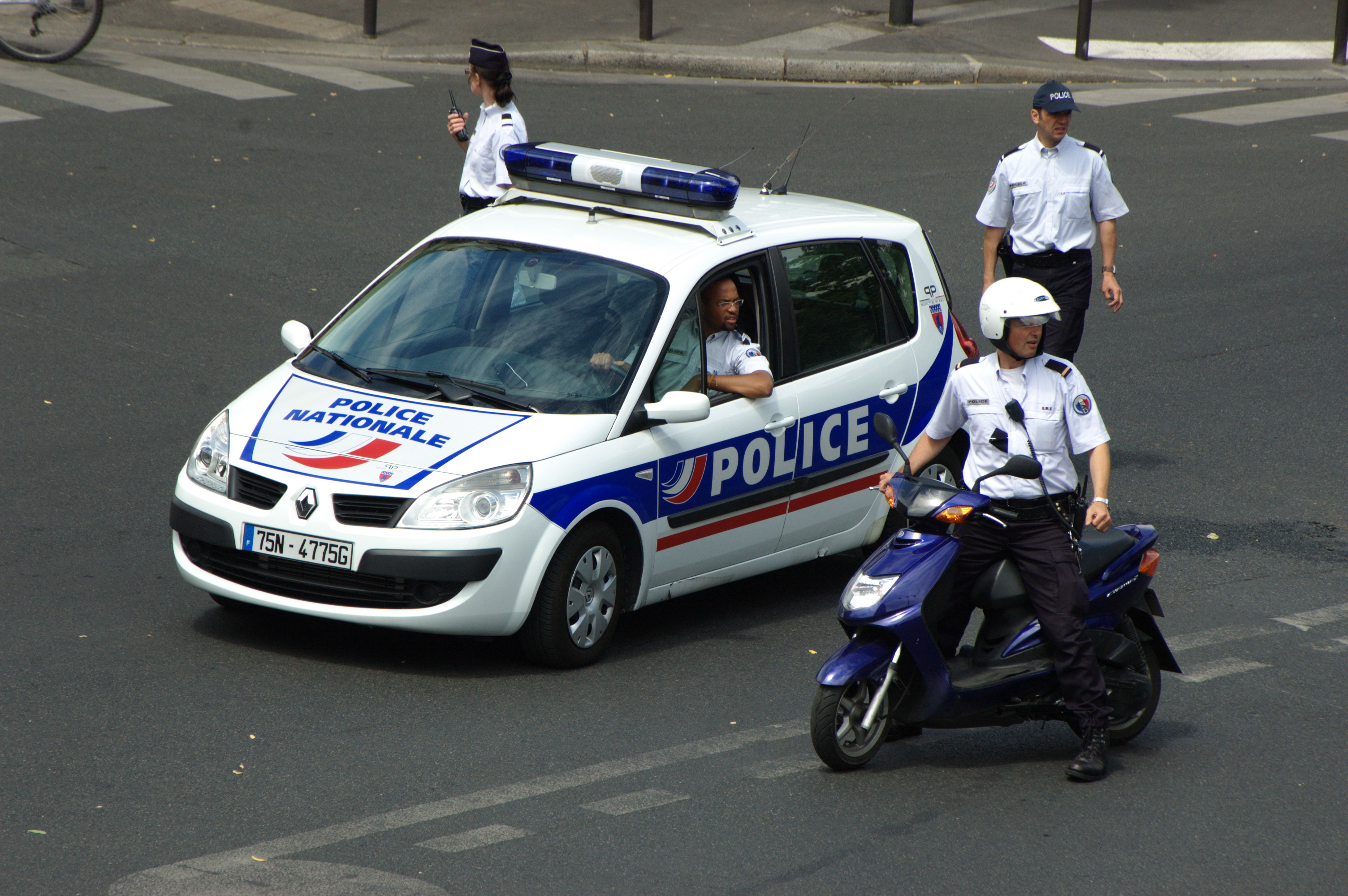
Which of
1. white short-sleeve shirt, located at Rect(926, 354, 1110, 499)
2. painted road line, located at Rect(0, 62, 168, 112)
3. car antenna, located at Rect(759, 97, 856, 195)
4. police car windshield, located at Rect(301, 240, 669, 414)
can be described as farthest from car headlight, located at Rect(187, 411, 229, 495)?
painted road line, located at Rect(0, 62, 168, 112)

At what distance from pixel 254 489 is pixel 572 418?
4.09 ft

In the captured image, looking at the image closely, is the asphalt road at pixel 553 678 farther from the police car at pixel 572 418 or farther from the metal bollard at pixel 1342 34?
the metal bollard at pixel 1342 34

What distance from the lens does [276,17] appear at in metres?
19.6

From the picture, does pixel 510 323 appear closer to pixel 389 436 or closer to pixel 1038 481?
pixel 389 436

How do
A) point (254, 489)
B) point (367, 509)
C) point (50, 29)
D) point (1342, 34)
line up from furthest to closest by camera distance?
point (1342, 34), point (50, 29), point (254, 489), point (367, 509)

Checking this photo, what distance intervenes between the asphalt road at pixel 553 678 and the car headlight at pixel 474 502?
0.63 meters

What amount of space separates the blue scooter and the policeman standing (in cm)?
295

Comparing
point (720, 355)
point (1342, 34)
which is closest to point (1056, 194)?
point (720, 355)

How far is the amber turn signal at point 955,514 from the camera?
541cm

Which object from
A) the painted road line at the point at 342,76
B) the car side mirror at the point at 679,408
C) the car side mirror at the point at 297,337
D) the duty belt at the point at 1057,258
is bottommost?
the car side mirror at the point at 679,408

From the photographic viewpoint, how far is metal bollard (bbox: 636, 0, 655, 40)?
1920 centimetres

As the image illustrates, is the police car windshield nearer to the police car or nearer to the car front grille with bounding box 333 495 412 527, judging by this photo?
the police car

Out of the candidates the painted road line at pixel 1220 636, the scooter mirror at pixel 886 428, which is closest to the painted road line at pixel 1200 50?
the painted road line at pixel 1220 636

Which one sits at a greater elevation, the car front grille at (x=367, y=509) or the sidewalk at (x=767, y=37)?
the sidewalk at (x=767, y=37)
